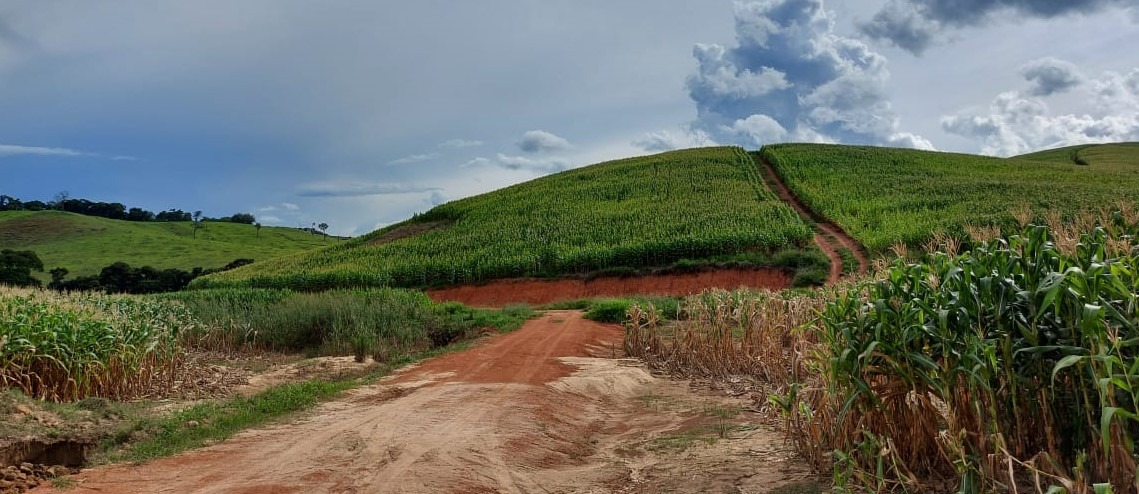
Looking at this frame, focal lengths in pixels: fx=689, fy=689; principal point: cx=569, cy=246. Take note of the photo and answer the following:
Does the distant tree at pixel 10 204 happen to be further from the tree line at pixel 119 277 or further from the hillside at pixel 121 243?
the tree line at pixel 119 277

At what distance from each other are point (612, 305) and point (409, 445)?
12.8 meters

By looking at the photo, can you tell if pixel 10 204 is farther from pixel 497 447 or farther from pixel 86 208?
pixel 497 447

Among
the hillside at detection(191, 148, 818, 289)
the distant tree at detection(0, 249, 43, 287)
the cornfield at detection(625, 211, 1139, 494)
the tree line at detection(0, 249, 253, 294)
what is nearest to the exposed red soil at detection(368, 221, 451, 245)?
the hillside at detection(191, 148, 818, 289)

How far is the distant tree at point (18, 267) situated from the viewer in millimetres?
48625

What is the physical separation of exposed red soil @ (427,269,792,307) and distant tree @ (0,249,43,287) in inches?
1391

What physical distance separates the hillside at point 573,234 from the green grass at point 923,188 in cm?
315

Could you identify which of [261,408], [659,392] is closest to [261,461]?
[261,408]

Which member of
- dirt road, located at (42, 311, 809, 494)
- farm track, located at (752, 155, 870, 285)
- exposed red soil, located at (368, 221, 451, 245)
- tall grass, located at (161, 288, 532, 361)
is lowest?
dirt road, located at (42, 311, 809, 494)

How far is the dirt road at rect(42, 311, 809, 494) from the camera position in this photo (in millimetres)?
5977

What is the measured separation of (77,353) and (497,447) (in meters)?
6.36

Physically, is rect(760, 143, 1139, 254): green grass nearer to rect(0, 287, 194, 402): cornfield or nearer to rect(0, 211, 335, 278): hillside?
rect(0, 287, 194, 402): cornfield

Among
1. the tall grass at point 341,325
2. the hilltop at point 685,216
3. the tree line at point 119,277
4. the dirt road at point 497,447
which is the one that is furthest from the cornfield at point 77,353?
the tree line at point 119,277

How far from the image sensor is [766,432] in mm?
6945

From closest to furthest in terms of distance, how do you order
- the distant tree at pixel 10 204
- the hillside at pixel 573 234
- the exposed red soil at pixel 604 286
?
1. the exposed red soil at pixel 604 286
2. the hillside at pixel 573 234
3. the distant tree at pixel 10 204
